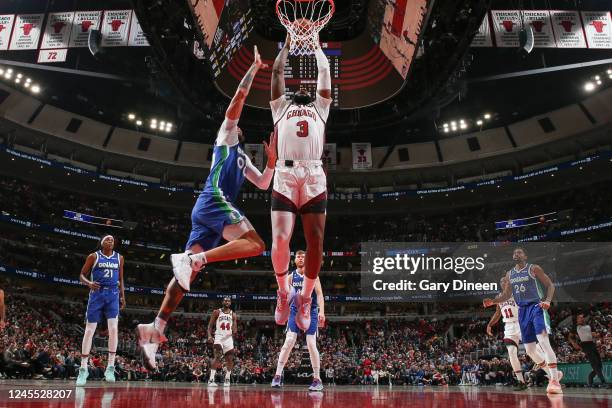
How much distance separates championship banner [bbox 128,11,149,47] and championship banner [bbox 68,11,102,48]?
1.11 metres

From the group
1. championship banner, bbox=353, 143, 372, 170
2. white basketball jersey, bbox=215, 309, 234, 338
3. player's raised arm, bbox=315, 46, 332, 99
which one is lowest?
white basketball jersey, bbox=215, 309, 234, 338

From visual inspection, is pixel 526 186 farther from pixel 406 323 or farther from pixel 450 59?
pixel 450 59

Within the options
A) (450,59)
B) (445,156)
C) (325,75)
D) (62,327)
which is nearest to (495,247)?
(445,156)

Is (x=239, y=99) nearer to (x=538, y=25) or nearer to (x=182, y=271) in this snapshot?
(x=182, y=271)

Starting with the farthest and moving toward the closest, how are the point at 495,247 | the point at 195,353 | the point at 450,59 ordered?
1. the point at 495,247
2. the point at 195,353
3. the point at 450,59

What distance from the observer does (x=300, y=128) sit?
5.39 metres

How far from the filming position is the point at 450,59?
19703 millimetres

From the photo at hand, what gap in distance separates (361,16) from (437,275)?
20.6 meters

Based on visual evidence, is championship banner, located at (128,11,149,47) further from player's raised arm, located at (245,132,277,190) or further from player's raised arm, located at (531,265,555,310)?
player's raised arm, located at (531,265,555,310)

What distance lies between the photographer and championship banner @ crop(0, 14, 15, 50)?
17375 millimetres

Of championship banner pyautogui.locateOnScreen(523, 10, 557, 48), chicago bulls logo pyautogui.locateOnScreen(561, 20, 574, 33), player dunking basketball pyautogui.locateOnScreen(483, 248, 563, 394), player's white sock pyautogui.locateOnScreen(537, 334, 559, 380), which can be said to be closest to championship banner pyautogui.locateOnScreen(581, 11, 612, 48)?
chicago bulls logo pyautogui.locateOnScreen(561, 20, 574, 33)

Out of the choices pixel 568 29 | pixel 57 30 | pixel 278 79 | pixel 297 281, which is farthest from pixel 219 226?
pixel 568 29

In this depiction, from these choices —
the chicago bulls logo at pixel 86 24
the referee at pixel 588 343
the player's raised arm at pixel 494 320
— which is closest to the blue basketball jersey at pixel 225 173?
the player's raised arm at pixel 494 320

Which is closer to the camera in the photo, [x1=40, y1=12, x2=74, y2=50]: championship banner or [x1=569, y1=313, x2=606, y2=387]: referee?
[x1=569, y1=313, x2=606, y2=387]: referee
